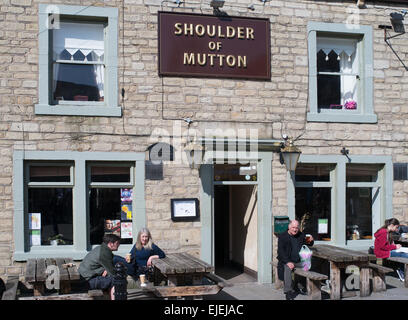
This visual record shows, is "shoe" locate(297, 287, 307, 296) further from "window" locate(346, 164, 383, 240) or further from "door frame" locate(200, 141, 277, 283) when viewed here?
"window" locate(346, 164, 383, 240)

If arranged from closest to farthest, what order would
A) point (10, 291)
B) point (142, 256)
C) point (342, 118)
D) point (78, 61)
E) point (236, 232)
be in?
point (10, 291) → point (142, 256) → point (78, 61) → point (342, 118) → point (236, 232)

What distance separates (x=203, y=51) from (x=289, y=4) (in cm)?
211

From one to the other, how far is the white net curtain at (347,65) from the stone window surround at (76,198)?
15.4ft

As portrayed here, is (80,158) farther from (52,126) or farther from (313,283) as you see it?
(313,283)

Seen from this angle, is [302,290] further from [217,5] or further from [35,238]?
[217,5]

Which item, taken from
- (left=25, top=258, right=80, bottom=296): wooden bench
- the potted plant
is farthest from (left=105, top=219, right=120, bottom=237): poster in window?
(left=25, top=258, right=80, bottom=296): wooden bench

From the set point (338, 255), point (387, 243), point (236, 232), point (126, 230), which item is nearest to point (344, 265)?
point (338, 255)

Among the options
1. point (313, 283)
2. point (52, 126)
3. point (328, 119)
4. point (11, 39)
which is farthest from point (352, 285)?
point (11, 39)

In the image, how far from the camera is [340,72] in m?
11.8

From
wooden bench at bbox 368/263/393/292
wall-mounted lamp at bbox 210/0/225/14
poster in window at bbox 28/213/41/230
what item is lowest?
wooden bench at bbox 368/263/393/292

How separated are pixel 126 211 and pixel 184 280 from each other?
2692mm

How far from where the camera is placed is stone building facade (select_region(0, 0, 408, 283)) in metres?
10.0

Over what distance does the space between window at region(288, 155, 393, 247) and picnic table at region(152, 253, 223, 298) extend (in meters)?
3.40

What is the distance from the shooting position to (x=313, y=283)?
360 inches
